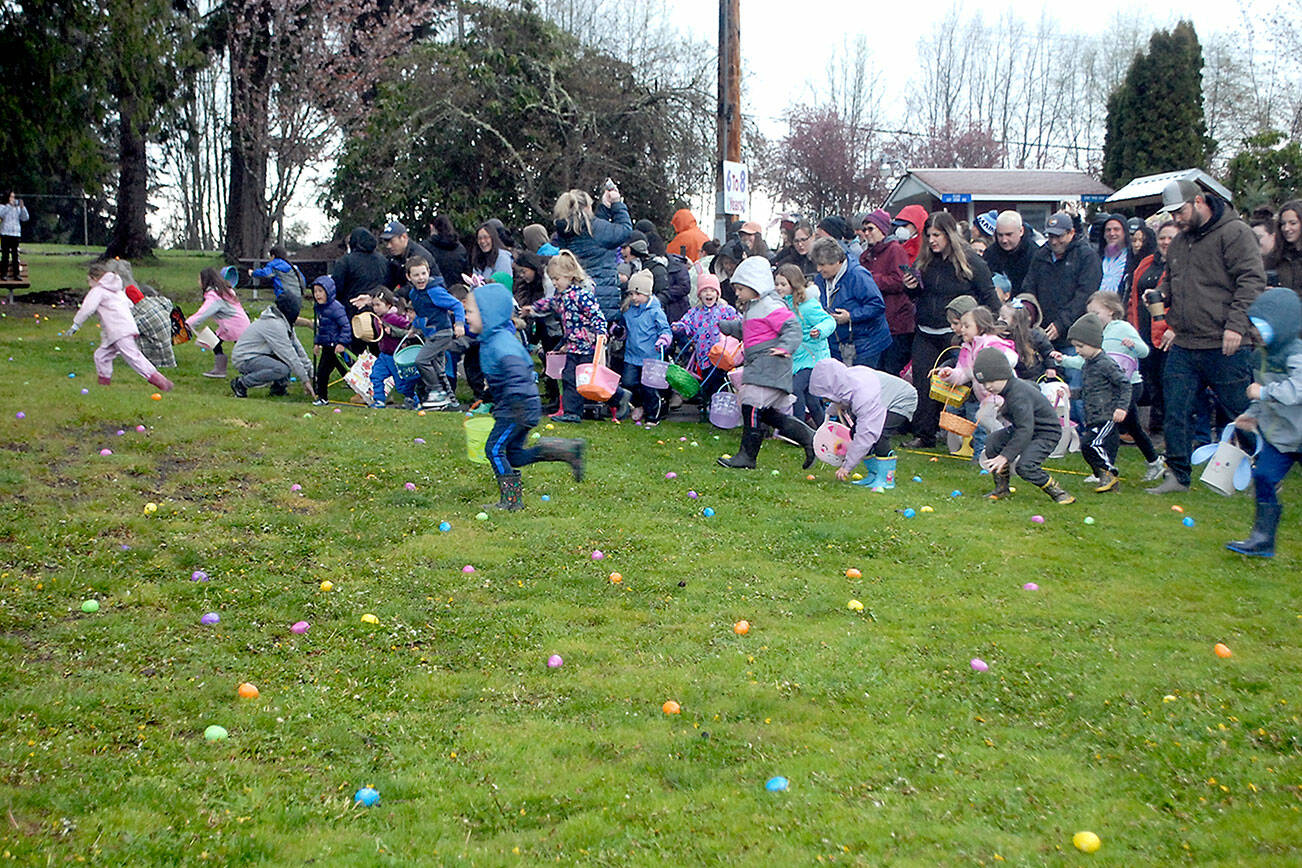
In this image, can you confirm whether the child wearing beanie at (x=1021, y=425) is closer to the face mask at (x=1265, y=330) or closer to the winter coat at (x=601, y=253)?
the face mask at (x=1265, y=330)

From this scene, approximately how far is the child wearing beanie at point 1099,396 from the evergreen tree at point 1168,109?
25.7 metres

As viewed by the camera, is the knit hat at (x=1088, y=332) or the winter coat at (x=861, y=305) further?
the winter coat at (x=861, y=305)

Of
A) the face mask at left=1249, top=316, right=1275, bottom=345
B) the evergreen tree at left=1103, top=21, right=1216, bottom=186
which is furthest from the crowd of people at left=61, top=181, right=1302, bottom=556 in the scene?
the evergreen tree at left=1103, top=21, right=1216, bottom=186

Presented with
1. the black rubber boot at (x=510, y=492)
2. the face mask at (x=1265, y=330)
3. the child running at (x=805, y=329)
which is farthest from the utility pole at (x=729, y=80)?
the face mask at (x=1265, y=330)

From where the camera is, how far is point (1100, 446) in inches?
346

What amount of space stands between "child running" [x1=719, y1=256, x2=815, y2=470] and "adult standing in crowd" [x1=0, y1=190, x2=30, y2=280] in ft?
52.8

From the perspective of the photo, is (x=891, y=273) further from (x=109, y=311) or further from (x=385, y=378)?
(x=109, y=311)

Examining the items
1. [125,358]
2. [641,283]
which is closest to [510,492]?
[641,283]

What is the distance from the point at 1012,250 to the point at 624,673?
7695 millimetres

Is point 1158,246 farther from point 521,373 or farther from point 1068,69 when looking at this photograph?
point 1068,69

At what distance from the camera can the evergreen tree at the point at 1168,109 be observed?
3108 centimetres

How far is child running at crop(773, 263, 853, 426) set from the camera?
951cm

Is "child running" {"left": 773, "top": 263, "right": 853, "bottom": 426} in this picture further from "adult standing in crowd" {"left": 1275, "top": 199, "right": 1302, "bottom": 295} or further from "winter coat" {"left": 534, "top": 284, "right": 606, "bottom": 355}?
"adult standing in crowd" {"left": 1275, "top": 199, "right": 1302, "bottom": 295}

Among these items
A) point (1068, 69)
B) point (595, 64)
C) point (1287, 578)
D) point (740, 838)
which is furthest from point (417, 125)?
point (1068, 69)
